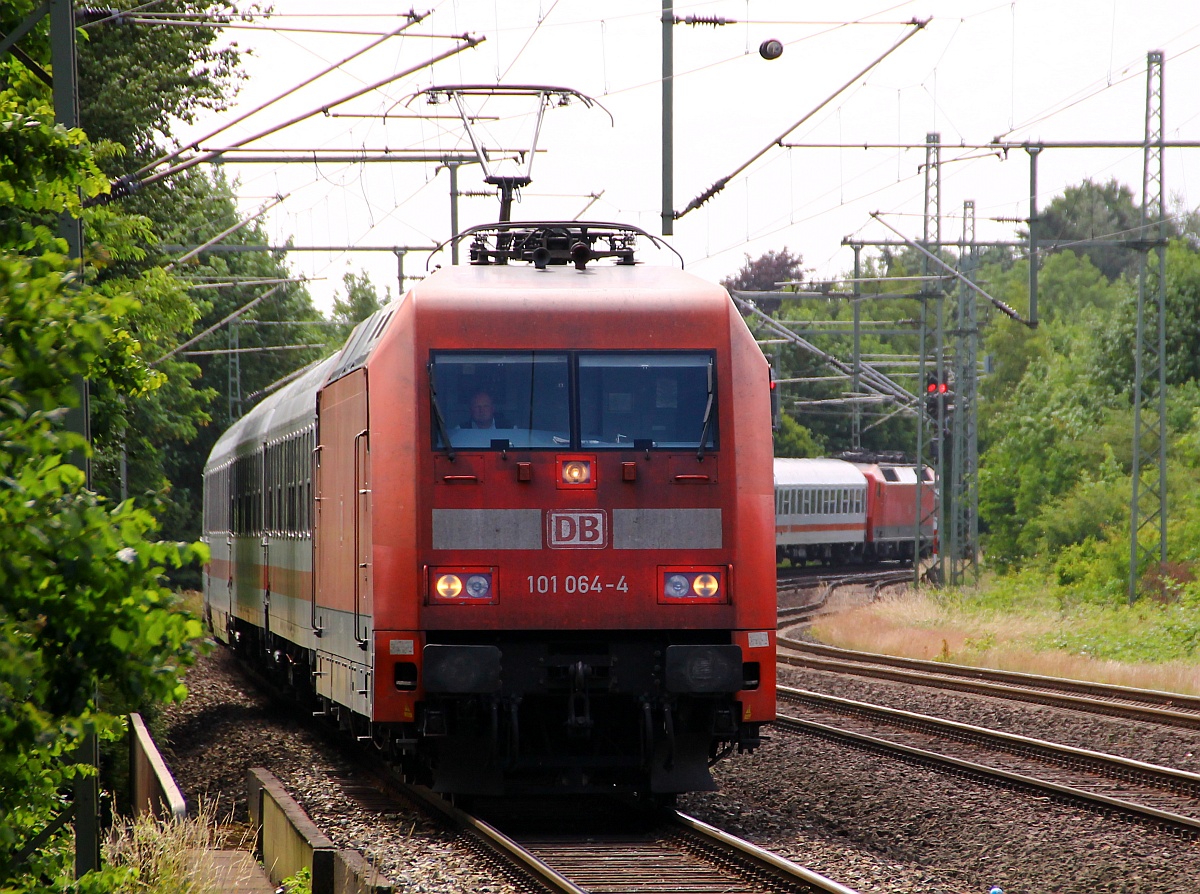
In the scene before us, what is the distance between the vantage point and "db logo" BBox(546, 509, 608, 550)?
9.64 metres

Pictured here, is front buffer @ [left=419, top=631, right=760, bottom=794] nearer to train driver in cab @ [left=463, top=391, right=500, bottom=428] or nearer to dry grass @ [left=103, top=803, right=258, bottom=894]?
train driver in cab @ [left=463, top=391, right=500, bottom=428]

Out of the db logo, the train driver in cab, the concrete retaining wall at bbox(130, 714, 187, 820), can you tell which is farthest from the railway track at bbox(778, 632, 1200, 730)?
the concrete retaining wall at bbox(130, 714, 187, 820)

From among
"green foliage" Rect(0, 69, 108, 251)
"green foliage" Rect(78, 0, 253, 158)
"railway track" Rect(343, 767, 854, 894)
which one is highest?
"green foliage" Rect(78, 0, 253, 158)

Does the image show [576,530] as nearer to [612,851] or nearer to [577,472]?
[577,472]

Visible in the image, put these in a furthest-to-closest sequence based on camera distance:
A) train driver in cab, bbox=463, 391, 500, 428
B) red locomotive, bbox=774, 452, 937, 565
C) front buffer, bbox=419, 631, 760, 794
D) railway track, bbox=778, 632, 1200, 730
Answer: red locomotive, bbox=774, 452, 937, 565 → railway track, bbox=778, 632, 1200, 730 → train driver in cab, bbox=463, 391, 500, 428 → front buffer, bbox=419, 631, 760, 794

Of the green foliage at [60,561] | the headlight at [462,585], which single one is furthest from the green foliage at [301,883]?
the green foliage at [60,561]

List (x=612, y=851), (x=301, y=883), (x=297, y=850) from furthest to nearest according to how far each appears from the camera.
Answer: (x=612, y=851), (x=297, y=850), (x=301, y=883)

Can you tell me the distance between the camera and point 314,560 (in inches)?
495

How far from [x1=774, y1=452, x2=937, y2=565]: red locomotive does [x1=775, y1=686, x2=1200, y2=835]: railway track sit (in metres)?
30.0

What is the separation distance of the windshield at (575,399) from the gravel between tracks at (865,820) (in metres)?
2.47

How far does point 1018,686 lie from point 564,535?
12057 millimetres

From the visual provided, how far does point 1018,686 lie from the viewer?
2012 centimetres

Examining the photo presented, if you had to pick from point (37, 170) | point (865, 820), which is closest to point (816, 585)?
point (865, 820)

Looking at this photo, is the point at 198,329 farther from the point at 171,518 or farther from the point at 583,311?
the point at 583,311
